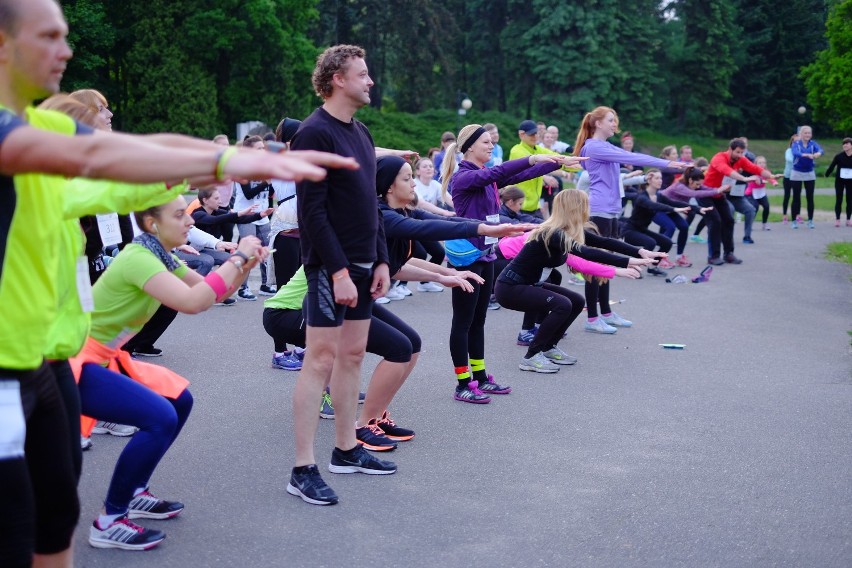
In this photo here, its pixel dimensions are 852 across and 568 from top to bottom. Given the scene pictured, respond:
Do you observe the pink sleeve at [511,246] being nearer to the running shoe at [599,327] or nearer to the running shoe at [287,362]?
the running shoe at [599,327]

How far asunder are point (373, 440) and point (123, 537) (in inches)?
75.1

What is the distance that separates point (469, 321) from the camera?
7035 millimetres

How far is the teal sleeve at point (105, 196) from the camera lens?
3094 mm

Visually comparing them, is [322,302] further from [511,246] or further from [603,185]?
[603,185]

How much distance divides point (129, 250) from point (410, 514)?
1.86 m

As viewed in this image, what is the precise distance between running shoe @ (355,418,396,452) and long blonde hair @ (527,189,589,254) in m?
2.61

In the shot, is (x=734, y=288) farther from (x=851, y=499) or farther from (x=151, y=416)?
(x=151, y=416)

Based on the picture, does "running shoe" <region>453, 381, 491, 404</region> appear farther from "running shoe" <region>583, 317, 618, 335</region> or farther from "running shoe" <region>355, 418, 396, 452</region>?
"running shoe" <region>583, 317, 618, 335</region>

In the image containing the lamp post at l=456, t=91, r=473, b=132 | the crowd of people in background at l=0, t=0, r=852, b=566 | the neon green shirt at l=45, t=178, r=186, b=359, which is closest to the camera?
the crowd of people in background at l=0, t=0, r=852, b=566

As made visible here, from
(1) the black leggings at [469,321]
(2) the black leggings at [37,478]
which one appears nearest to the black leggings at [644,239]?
(1) the black leggings at [469,321]

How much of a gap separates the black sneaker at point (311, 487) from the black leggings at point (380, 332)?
109 centimetres

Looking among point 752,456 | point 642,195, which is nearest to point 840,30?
point 642,195

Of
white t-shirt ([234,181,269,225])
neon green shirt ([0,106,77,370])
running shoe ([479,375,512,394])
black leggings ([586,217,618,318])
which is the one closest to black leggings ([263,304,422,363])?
running shoe ([479,375,512,394])

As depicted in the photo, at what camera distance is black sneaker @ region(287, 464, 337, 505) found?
4793 mm
